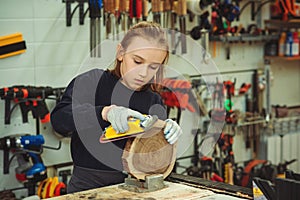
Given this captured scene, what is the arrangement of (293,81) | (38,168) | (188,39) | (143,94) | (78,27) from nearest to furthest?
(143,94)
(38,168)
(78,27)
(188,39)
(293,81)

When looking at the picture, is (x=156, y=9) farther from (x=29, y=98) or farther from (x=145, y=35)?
(x=145, y=35)

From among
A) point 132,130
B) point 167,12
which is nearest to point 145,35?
point 132,130

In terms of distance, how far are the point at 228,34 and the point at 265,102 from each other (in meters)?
0.68

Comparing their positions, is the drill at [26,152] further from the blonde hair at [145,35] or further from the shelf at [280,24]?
the shelf at [280,24]

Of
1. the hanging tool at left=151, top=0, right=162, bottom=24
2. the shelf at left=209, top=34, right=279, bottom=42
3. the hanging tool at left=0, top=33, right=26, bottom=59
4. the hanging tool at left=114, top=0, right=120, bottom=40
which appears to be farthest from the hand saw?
the shelf at left=209, top=34, right=279, bottom=42

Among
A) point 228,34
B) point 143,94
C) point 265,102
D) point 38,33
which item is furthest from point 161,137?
point 265,102

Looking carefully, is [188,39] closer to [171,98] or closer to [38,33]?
[171,98]

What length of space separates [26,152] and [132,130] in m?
1.35

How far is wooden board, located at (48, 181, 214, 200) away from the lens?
6.18 feet

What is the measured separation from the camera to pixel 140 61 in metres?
1.96

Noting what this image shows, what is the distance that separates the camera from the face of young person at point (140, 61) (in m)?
1.95

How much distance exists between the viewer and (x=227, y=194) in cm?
196

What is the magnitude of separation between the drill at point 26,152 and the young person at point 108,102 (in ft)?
3.21

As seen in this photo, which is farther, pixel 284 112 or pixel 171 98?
pixel 284 112
